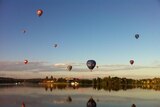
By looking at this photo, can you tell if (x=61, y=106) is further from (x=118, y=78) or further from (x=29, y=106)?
(x=118, y=78)

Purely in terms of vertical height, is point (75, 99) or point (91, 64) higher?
point (91, 64)

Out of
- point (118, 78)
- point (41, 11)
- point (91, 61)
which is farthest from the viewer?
point (118, 78)

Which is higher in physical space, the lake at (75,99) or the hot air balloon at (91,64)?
the hot air balloon at (91,64)

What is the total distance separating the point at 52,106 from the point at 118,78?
137 metres

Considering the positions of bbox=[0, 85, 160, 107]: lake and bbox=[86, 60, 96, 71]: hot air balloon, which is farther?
bbox=[86, 60, 96, 71]: hot air balloon

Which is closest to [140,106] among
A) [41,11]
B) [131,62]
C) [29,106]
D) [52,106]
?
[52,106]

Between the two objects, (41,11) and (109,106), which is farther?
(41,11)

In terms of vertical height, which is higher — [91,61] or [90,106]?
[91,61]

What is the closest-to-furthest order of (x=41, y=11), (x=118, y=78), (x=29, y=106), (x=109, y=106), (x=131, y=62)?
(x=29, y=106), (x=109, y=106), (x=41, y=11), (x=131, y=62), (x=118, y=78)

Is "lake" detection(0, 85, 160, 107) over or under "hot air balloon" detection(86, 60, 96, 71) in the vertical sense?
under

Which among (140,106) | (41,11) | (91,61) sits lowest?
(140,106)

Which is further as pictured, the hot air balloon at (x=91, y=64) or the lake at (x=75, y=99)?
the hot air balloon at (x=91, y=64)

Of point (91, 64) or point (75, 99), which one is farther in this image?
point (91, 64)

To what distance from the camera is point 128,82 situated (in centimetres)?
16388
